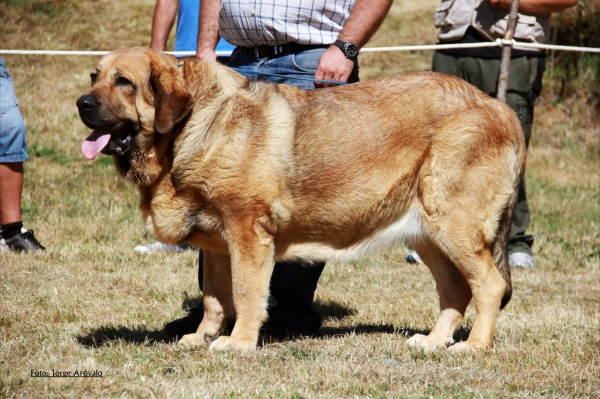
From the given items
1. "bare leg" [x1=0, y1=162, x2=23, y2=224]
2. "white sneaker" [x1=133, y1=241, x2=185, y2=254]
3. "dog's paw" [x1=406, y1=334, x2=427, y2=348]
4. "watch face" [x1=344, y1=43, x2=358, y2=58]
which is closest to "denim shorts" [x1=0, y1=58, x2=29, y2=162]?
"bare leg" [x1=0, y1=162, x2=23, y2=224]

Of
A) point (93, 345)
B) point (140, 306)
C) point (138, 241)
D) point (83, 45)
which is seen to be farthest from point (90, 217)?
point (83, 45)

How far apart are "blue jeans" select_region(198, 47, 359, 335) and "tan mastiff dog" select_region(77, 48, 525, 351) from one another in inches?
14.7

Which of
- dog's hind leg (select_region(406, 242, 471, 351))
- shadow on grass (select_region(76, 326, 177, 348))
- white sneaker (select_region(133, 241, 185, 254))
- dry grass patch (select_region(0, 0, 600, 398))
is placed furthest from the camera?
white sneaker (select_region(133, 241, 185, 254))

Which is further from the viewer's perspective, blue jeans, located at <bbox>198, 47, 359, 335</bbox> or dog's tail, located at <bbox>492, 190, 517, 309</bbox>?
blue jeans, located at <bbox>198, 47, 359, 335</bbox>

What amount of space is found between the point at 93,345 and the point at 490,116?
273 cm


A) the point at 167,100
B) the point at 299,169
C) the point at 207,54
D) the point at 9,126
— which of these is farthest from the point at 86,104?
the point at 9,126

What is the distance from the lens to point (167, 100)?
3.87m

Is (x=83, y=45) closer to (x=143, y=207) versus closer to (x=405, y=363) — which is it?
(x=143, y=207)

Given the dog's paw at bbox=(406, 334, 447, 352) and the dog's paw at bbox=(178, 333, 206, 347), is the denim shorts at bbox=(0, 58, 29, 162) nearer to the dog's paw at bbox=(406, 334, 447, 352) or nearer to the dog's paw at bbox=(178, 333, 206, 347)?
the dog's paw at bbox=(178, 333, 206, 347)

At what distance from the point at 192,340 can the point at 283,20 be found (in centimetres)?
208

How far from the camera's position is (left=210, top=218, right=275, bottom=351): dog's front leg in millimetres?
3982

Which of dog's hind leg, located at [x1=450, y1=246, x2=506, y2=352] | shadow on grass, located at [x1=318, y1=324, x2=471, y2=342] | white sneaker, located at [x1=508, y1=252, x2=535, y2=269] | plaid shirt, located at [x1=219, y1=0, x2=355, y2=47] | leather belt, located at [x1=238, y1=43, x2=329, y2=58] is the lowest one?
white sneaker, located at [x1=508, y1=252, x2=535, y2=269]

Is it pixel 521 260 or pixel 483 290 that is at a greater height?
pixel 483 290

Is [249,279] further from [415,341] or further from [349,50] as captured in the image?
[349,50]
